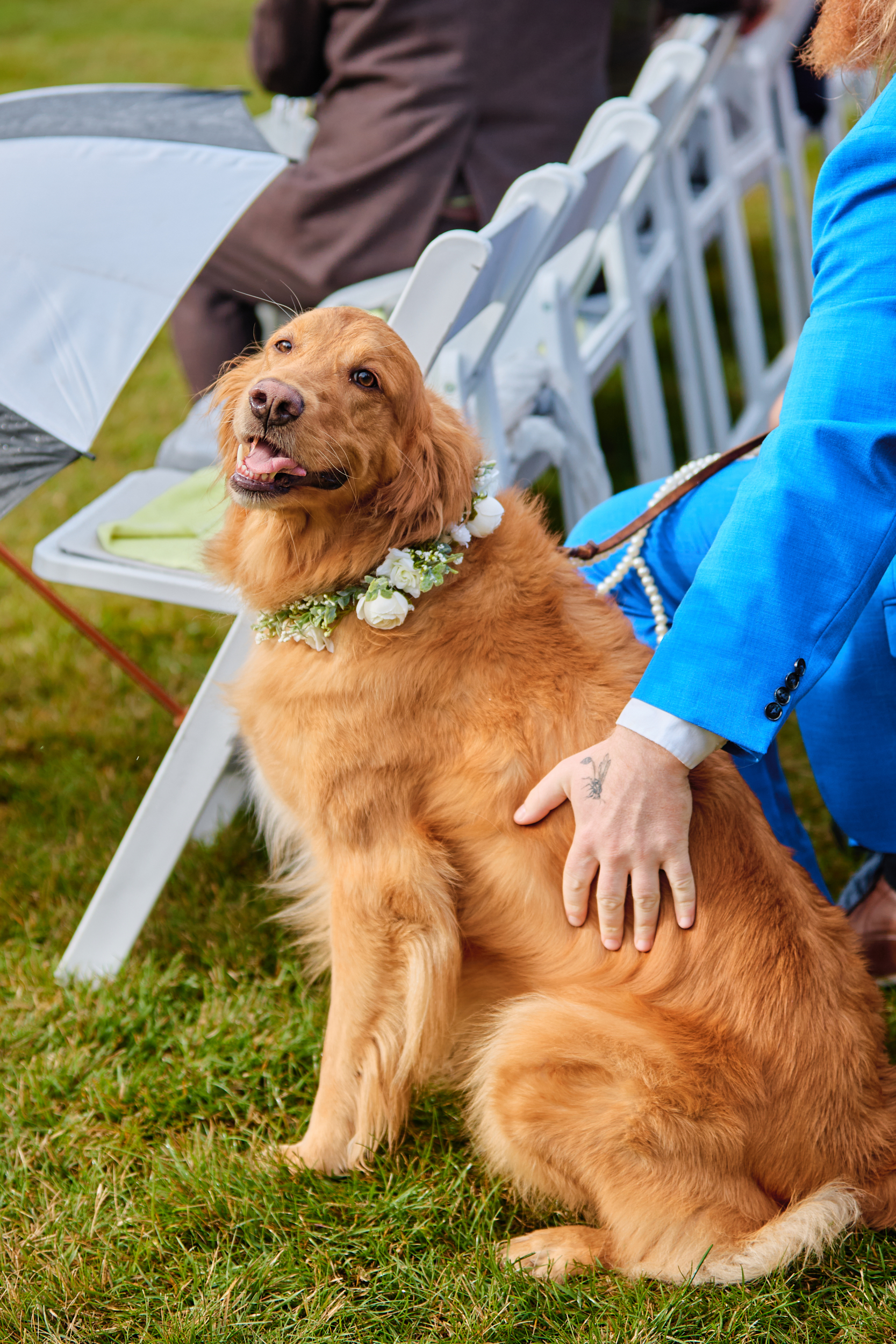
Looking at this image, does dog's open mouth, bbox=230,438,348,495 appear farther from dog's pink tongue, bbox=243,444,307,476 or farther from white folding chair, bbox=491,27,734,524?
white folding chair, bbox=491,27,734,524

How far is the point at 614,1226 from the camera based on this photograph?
1.99 metres

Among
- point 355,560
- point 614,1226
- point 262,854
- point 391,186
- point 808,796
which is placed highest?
point 391,186

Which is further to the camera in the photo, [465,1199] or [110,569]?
[110,569]

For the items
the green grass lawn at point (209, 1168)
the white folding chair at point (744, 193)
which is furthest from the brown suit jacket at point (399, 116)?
the green grass lawn at point (209, 1168)

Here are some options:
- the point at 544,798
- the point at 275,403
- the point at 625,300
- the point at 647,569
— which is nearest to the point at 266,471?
the point at 275,403

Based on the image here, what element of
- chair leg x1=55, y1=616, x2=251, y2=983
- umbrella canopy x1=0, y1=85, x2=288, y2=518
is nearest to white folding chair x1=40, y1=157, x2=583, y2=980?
chair leg x1=55, y1=616, x2=251, y2=983

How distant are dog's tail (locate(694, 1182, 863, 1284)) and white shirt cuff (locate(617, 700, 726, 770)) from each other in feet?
2.63

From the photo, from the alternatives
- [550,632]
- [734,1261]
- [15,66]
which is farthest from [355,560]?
[15,66]

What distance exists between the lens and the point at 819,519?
1688 millimetres

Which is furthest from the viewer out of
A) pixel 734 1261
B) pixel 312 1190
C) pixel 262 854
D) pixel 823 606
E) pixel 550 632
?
pixel 262 854

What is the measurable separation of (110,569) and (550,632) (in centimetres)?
128

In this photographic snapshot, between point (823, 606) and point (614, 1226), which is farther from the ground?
point (823, 606)

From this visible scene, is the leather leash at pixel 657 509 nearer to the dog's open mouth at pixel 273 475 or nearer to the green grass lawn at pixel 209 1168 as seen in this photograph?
the dog's open mouth at pixel 273 475

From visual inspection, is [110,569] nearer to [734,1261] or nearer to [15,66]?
[734,1261]
